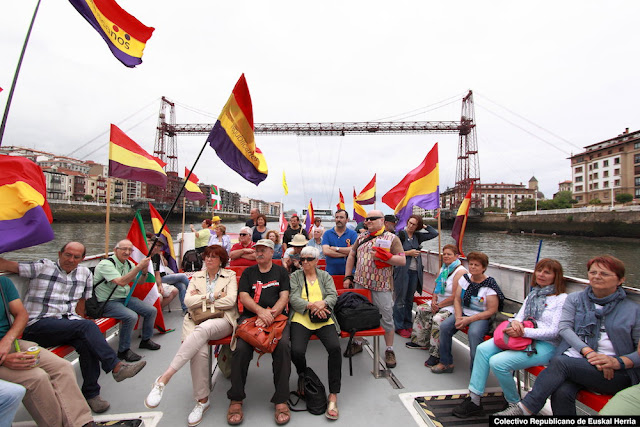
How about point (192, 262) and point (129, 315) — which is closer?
point (129, 315)

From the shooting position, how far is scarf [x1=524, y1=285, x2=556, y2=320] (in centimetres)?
245

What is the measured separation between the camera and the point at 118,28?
11.2 ft

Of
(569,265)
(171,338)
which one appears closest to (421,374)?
(171,338)

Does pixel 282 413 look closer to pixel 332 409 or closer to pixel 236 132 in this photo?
pixel 332 409

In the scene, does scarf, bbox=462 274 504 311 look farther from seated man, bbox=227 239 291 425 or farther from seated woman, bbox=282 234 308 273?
seated woman, bbox=282 234 308 273

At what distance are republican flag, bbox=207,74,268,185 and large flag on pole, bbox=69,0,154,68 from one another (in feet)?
3.95

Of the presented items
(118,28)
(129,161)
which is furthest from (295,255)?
(118,28)

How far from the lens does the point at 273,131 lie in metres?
65.8

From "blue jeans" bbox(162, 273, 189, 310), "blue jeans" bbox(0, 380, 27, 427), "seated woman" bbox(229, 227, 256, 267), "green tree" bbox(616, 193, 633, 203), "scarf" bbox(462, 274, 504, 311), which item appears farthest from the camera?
"green tree" bbox(616, 193, 633, 203)

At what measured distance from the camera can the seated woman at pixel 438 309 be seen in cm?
317

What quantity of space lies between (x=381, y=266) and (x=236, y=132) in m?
2.10

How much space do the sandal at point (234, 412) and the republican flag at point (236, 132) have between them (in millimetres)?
2376

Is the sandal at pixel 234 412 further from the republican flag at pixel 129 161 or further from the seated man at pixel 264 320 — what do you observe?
the republican flag at pixel 129 161

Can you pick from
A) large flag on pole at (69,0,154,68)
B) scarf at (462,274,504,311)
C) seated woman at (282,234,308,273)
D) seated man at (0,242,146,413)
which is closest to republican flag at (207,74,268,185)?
seated woman at (282,234,308,273)
